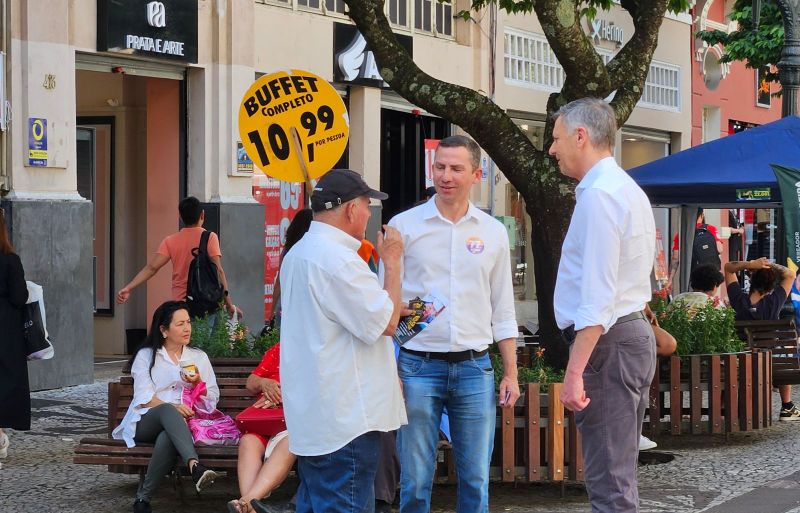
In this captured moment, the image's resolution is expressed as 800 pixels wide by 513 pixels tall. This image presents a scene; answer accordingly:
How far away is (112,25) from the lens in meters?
14.2

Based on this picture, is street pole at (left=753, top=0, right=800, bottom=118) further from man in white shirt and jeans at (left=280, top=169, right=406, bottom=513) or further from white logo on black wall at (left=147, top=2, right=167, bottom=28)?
man in white shirt and jeans at (left=280, top=169, right=406, bottom=513)

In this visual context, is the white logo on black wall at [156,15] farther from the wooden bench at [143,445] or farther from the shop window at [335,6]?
the wooden bench at [143,445]

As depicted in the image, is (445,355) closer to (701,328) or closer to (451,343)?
(451,343)

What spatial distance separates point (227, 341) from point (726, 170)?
19.9 feet

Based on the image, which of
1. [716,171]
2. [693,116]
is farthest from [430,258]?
[693,116]

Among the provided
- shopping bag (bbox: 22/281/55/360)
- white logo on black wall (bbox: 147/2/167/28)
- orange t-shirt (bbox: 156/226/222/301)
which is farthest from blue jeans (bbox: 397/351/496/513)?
white logo on black wall (bbox: 147/2/167/28)

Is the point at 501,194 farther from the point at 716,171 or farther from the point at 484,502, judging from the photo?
the point at 484,502

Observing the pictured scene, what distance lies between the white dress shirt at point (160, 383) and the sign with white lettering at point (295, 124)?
188 cm

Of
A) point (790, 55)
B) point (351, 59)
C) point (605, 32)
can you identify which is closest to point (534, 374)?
point (790, 55)

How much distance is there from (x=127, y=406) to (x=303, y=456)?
3.47 metres

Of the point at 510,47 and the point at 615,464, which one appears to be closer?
the point at 615,464

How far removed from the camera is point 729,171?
13719 millimetres

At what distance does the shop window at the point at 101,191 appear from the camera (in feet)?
54.8

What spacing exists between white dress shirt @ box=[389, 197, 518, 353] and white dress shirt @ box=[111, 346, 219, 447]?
250 centimetres
